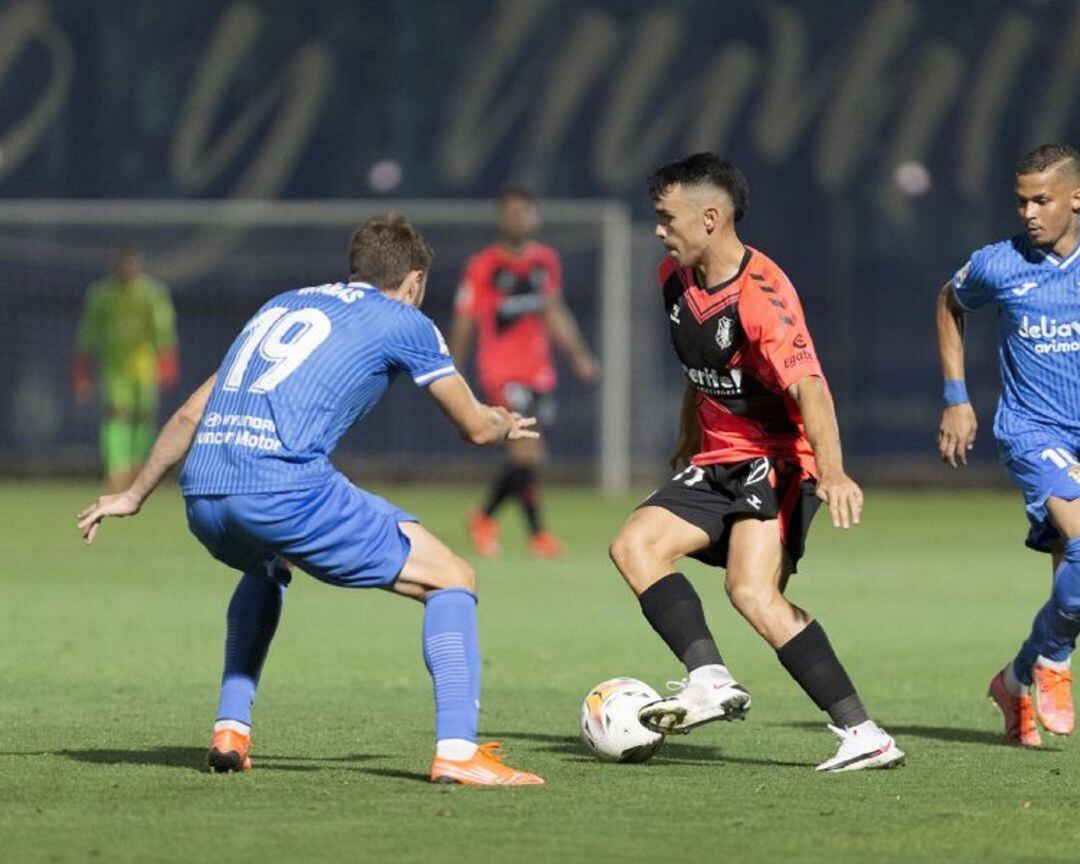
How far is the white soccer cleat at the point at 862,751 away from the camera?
24.4 feet

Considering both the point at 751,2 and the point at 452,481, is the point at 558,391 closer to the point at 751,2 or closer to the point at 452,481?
the point at 452,481

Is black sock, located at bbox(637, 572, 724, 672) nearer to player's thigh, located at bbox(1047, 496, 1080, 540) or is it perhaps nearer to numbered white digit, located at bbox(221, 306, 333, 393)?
player's thigh, located at bbox(1047, 496, 1080, 540)

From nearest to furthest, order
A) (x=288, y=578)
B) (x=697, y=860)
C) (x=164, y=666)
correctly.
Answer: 1. (x=697, y=860)
2. (x=288, y=578)
3. (x=164, y=666)

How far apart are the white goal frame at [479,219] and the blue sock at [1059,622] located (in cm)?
1695

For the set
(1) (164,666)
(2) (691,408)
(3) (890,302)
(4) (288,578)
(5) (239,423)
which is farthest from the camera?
(3) (890,302)

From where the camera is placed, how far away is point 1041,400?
8.49 meters

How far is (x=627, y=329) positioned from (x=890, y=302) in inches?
112

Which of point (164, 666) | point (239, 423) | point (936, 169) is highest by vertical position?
point (936, 169)

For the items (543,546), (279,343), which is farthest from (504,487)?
(279,343)

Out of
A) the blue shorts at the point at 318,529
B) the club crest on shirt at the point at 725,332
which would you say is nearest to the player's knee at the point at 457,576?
the blue shorts at the point at 318,529

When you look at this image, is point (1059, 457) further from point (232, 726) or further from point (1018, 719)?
point (232, 726)

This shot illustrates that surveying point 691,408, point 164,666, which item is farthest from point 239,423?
point 164,666

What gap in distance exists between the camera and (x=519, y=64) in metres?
26.7

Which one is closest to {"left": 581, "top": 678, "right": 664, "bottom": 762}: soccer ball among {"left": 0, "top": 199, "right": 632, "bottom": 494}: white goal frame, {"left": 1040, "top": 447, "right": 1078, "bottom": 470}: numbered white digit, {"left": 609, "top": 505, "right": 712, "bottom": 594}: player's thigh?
{"left": 609, "top": 505, "right": 712, "bottom": 594}: player's thigh
